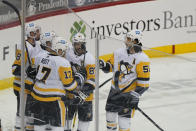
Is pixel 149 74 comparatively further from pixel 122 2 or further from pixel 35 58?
pixel 122 2

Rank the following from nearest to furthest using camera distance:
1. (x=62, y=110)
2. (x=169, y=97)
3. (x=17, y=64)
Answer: (x=169, y=97) < (x=62, y=110) < (x=17, y=64)

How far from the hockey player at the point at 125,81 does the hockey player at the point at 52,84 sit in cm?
19

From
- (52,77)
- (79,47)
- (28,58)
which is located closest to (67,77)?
(52,77)

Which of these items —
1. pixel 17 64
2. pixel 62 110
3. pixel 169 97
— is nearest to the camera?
pixel 169 97

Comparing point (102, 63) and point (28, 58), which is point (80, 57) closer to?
point (102, 63)

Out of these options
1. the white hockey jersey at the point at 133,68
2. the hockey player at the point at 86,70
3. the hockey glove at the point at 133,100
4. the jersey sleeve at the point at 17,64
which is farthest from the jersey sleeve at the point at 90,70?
the jersey sleeve at the point at 17,64

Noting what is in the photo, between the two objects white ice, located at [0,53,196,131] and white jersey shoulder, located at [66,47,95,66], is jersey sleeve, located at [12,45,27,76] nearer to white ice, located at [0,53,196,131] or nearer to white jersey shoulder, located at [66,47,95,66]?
white jersey shoulder, located at [66,47,95,66]

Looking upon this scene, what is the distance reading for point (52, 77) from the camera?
279 cm

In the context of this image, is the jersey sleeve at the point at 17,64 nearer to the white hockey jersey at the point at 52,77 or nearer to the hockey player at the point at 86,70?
the white hockey jersey at the point at 52,77

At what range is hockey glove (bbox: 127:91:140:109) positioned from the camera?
2.80 metres

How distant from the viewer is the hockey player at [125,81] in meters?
2.75

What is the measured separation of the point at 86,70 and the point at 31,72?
344mm

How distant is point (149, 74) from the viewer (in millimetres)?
2736

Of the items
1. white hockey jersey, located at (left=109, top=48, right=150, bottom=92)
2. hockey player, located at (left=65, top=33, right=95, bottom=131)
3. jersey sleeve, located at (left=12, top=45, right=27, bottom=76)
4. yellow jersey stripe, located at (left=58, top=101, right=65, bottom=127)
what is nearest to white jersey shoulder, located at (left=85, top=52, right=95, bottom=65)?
hockey player, located at (left=65, top=33, right=95, bottom=131)
